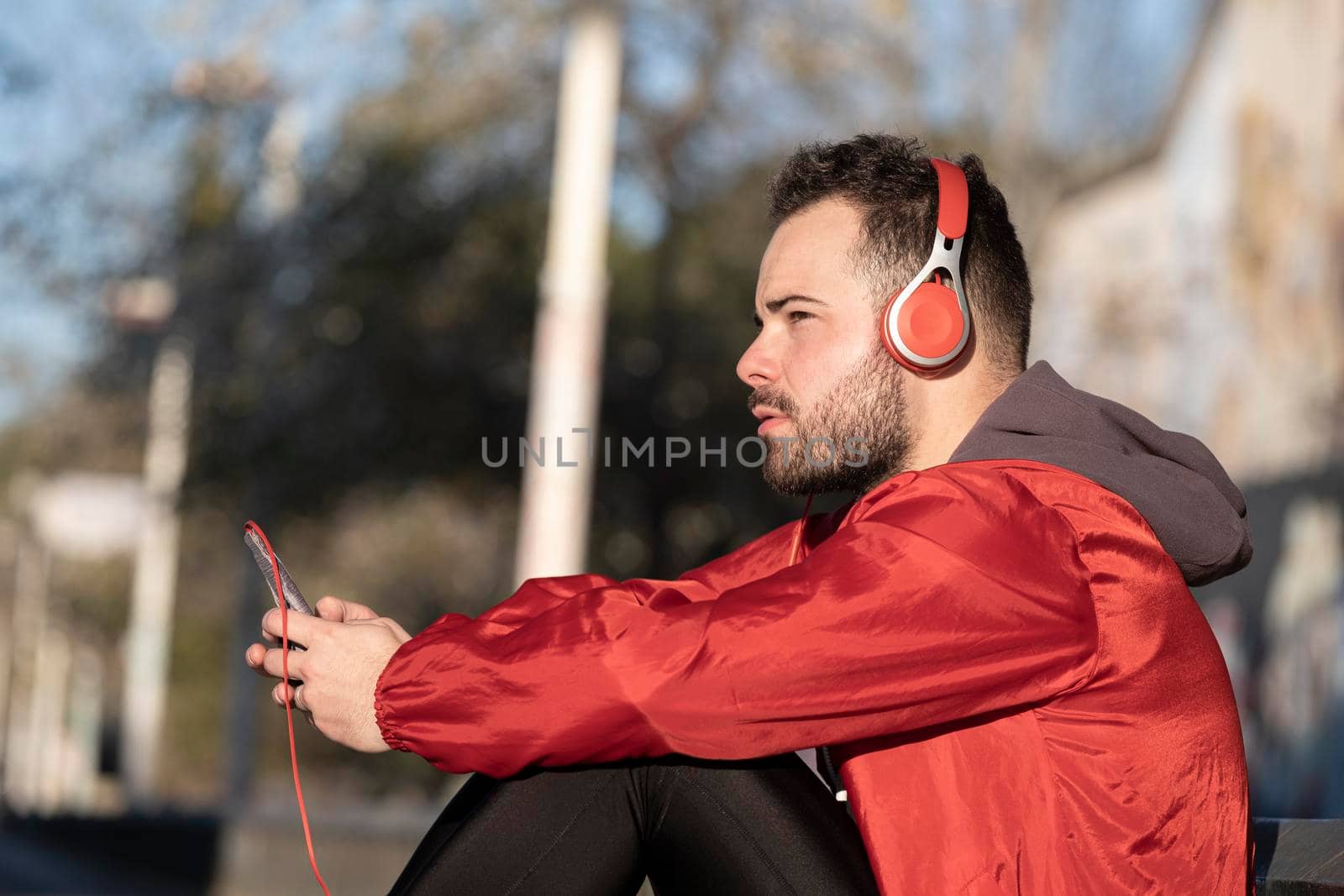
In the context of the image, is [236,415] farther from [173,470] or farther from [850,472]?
[850,472]

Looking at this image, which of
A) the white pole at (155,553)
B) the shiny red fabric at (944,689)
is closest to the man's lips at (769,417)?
the shiny red fabric at (944,689)

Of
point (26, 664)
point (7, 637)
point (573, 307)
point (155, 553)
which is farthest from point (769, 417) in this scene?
point (7, 637)

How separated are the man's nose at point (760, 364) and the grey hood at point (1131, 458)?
0.30 meters

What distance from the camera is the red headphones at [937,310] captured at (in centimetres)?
189

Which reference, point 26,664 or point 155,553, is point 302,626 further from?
point 26,664

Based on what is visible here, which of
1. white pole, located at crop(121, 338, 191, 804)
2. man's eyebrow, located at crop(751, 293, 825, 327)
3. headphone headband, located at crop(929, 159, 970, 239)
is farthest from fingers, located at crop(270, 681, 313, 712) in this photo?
white pole, located at crop(121, 338, 191, 804)

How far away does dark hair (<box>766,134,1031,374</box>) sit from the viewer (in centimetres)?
199

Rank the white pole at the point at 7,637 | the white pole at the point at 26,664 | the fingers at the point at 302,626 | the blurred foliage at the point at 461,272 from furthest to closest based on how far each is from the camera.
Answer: the white pole at the point at 7,637 < the white pole at the point at 26,664 < the blurred foliage at the point at 461,272 < the fingers at the point at 302,626

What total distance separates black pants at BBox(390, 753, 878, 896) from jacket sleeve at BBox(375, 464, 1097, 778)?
149mm

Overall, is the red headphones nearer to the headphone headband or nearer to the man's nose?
the headphone headband

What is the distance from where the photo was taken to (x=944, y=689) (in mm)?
1566

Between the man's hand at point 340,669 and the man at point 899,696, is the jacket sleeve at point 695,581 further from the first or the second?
the man's hand at point 340,669

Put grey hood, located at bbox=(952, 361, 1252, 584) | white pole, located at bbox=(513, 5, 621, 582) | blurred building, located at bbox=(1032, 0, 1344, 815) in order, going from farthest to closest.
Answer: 1. blurred building, located at bbox=(1032, 0, 1344, 815)
2. white pole, located at bbox=(513, 5, 621, 582)
3. grey hood, located at bbox=(952, 361, 1252, 584)

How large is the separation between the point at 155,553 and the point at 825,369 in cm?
1353
